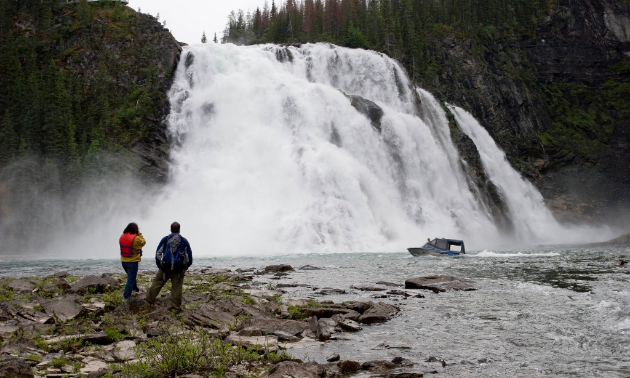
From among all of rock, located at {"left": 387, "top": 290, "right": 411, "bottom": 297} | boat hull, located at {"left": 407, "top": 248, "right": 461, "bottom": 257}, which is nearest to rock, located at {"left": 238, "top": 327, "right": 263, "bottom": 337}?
rock, located at {"left": 387, "top": 290, "right": 411, "bottom": 297}

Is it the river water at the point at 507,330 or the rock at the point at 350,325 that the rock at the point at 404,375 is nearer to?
the river water at the point at 507,330

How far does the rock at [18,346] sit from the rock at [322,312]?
5.43 metres

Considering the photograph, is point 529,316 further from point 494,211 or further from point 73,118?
point 73,118

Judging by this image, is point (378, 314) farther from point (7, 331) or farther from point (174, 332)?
point (7, 331)

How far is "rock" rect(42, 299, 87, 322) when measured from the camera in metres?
9.00

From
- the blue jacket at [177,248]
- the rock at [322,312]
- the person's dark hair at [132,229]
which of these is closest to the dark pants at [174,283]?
the blue jacket at [177,248]

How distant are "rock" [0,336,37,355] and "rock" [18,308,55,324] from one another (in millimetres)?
1875

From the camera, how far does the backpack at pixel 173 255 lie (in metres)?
10.2

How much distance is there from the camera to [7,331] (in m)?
7.69

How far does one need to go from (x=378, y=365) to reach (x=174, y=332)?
140 inches

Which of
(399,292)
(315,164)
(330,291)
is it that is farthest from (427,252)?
(330,291)

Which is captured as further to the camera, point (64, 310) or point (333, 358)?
point (64, 310)

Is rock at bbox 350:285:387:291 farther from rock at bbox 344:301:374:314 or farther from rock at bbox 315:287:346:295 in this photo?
rock at bbox 344:301:374:314

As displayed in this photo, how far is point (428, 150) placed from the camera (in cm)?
4666
